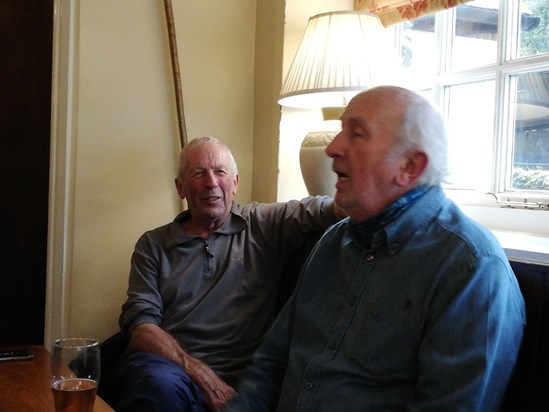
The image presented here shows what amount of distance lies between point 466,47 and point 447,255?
124 centimetres

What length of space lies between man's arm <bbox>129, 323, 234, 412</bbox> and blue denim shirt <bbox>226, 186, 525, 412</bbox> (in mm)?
328

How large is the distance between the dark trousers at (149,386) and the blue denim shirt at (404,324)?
0.89ft

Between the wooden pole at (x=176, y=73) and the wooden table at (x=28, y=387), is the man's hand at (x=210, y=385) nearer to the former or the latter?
the wooden table at (x=28, y=387)

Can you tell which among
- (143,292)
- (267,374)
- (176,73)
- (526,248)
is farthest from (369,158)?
(176,73)

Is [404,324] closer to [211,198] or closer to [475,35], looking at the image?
[211,198]

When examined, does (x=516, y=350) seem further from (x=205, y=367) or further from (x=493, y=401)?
(x=205, y=367)

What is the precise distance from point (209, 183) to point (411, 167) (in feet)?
3.05

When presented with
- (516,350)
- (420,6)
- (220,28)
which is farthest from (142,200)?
(516,350)

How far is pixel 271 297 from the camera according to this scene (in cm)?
206

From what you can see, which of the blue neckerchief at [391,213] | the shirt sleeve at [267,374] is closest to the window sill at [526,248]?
the blue neckerchief at [391,213]

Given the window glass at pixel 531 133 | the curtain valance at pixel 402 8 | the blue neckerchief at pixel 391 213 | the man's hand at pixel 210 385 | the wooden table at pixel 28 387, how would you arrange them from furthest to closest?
the curtain valance at pixel 402 8 → the window glass at pixel 531 133 → the man's hand at pixel 210 385 → the blue neckerchief at pixel 391 213 → the wooden table at pixel 28 387

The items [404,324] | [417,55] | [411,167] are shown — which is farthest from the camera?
[417,55]

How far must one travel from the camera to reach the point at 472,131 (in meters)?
2.12

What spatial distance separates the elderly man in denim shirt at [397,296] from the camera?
1083mm
